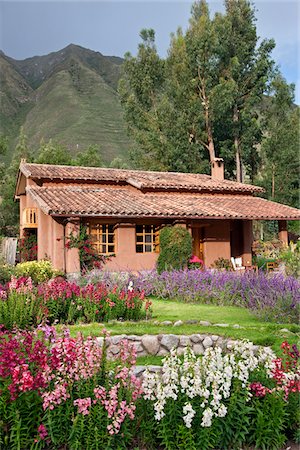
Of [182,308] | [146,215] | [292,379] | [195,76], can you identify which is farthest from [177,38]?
[292,379]

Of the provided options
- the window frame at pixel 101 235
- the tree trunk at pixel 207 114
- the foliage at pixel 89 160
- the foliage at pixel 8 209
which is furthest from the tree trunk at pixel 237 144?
the window frame at pixel 101 235

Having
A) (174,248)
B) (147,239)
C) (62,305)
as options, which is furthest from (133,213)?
(62,305)

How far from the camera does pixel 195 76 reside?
3164 cm

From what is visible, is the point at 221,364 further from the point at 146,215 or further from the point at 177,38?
the point at 177,38

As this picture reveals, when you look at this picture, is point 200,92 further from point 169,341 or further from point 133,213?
point 169,341

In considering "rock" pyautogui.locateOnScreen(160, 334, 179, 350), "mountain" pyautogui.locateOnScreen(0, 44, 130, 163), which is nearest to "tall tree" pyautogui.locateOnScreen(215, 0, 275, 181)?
"mountain" pyautogui.locateOnScreen(0, 44, 130, 163)

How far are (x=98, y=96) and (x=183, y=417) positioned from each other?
78.1 m

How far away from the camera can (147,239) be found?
17.3 meters

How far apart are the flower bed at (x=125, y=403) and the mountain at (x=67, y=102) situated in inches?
1780

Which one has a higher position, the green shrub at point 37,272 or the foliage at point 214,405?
the green shrub at point 37,272

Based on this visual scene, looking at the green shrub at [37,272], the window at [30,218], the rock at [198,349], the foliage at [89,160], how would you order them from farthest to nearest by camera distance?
the foliage at [89,160]
the window at [30,218]
the green shrub at [37,272]
the rock at [198,349]

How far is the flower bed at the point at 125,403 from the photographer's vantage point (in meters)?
4.00

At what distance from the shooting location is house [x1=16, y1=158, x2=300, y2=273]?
15703 mm

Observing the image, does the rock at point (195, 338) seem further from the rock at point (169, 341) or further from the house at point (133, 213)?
the house at point (133, 213)
